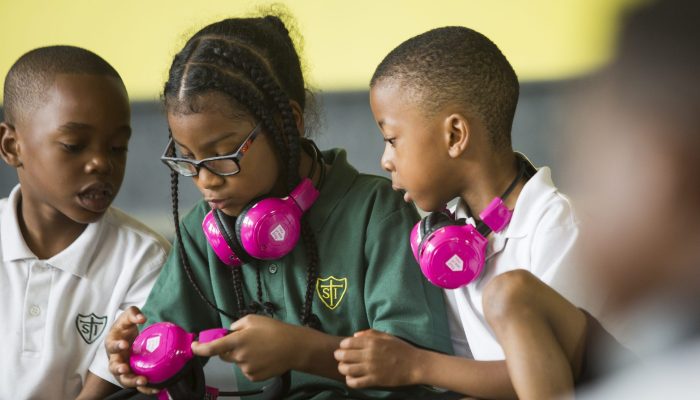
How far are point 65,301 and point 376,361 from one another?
634mm

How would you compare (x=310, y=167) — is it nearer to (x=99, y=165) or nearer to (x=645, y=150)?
(x=99, y=165)

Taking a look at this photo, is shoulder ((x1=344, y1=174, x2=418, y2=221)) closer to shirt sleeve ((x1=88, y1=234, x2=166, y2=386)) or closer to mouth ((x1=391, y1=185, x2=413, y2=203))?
mouth ((x1=391, y1=185, x2=413, y2=203))

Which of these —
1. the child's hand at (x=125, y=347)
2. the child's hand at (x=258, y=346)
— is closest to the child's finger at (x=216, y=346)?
the child's hand at (x=258, y=346)

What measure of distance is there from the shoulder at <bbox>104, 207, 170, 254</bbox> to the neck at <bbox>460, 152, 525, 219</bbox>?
586mm

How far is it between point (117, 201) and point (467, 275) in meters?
1.18

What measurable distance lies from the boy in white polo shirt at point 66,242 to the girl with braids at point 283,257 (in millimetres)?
148

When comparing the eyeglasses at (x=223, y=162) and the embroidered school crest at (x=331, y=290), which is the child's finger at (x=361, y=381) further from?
the eyeglasses at (x=223, y=162)

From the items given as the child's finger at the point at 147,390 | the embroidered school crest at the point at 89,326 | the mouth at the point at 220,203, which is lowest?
the embroidered school crest at the point at 89,326

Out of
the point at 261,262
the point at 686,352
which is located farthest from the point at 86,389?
the point at 686,352

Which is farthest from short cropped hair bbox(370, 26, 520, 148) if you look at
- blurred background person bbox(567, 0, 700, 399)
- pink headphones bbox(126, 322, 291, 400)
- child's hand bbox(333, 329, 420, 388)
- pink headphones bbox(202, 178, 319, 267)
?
blurred background person bbox(567, 0, 700, 399)

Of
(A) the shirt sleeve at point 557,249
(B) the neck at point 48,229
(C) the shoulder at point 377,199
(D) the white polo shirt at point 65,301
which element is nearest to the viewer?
(A) the shirt sleeve at point 557,249

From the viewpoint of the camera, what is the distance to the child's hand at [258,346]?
1.08 metres

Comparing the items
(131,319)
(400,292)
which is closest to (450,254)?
(400,292)

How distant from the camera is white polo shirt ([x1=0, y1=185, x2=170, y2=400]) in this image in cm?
138
